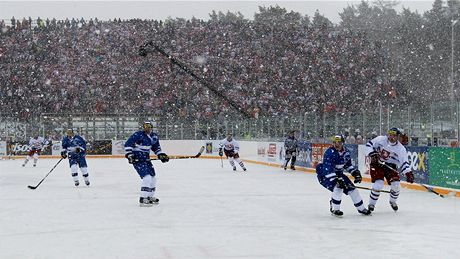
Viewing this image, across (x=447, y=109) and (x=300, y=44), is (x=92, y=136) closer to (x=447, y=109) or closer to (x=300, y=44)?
(x=300, y=44)

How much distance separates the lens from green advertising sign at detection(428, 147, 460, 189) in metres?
14.6

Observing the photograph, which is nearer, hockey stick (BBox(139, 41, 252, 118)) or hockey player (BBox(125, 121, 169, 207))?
hockey player (BBox(125, 121, 169, 207))

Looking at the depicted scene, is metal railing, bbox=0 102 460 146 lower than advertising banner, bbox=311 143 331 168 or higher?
higher

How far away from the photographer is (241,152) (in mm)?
34531

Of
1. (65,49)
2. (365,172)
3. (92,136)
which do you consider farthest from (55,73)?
(365,172)

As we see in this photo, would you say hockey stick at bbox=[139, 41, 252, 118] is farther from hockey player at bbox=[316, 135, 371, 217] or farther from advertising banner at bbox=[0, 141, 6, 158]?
hockey player at bbox=[316, 135, 371, 217]

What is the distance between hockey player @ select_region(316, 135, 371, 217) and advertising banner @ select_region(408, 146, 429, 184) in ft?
18.3

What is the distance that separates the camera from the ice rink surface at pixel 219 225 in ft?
24.6

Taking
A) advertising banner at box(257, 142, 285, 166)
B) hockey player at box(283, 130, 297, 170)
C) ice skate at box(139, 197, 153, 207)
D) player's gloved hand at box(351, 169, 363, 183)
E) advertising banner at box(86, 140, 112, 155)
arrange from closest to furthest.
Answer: player's gloved hand at box(351, 169, 363, 183)
ice skate at box(139, 197, 153, 207)
hockey player at box(283, 130, 297, 170)
advertising banner at box(257, 142, 285, 166)
advertising banner at box(86, 140, 112, 155)

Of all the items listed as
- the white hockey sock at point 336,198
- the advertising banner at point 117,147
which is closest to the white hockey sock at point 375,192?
the white hockey sock at point 336,198

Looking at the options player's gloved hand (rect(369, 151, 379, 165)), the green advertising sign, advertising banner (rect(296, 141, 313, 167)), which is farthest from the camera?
advertising banner (rect(296, 141, 313, 167))

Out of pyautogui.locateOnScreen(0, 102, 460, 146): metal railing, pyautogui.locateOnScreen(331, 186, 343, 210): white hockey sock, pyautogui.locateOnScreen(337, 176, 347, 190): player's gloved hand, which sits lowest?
pyautogui.locateOnScreen(331, 186, 343, 210): white hockey sock

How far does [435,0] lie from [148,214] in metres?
69.7

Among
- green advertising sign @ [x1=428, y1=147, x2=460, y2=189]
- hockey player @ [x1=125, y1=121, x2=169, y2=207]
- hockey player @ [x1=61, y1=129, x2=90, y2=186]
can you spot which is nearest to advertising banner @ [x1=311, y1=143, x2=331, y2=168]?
green advertising sign @ [x1=428, y1=147, x2=460, y2=189]
